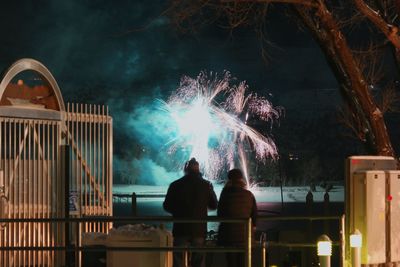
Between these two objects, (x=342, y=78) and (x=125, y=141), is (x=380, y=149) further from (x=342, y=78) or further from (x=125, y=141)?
(x=125, y=141)

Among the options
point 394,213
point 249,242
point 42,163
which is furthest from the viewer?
point 42,163

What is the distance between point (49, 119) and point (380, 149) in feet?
19.2

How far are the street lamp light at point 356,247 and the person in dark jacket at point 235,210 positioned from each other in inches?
57.7

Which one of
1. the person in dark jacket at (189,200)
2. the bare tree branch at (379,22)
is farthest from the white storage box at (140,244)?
the bare tree branch at (379,22)

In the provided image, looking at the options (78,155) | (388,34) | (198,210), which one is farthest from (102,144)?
(388,34)

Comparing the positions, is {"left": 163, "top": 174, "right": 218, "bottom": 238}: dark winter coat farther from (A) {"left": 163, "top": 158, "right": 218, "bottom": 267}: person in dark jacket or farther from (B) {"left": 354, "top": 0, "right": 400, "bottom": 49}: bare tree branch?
(B) {"left": 354, "top": 0, "right": 400, "bottom": 49}: bare tree branch

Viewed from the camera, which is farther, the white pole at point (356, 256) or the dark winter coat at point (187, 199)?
the dark winter coat at point (187, 199)

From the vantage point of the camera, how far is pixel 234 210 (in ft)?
40.7

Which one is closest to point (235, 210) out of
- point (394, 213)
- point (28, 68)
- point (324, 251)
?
point (324, 251)

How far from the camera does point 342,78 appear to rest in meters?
15.4

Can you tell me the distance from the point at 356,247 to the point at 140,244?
3.13 m

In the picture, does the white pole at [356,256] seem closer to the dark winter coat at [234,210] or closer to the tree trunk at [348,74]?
the dark winter coat at [234,210]

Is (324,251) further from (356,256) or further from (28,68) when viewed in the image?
(28,68)

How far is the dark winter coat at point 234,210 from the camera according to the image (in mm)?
12328
